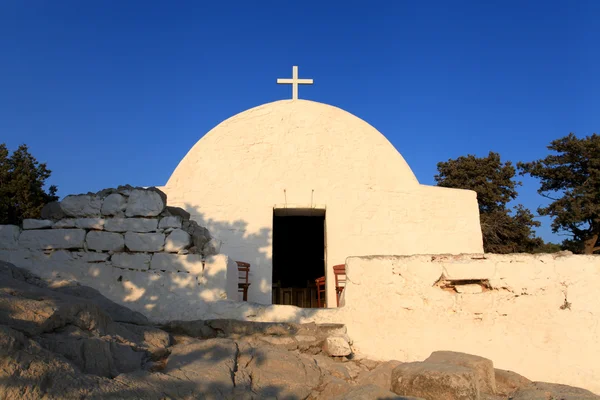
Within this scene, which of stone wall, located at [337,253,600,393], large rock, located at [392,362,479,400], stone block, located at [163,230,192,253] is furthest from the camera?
stone block, located at [163,230,192,253]

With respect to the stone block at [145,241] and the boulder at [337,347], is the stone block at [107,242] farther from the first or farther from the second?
the boulder at [337,347]

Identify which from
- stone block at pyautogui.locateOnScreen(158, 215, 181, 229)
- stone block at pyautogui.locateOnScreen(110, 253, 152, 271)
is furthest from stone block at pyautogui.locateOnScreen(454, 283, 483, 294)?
stone block at pyautogui.locateOnScreen(110, 253, 152, 271)

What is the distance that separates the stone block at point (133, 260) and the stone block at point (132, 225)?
0.93 ft

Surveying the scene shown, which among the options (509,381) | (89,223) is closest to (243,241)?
(89,223)

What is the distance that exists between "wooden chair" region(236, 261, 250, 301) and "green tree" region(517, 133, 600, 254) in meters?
15.2

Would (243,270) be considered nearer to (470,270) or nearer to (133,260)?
(133,260)

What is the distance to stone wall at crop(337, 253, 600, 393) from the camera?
4625 mm

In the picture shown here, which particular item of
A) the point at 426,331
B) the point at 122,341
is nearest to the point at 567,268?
the point at 426,331

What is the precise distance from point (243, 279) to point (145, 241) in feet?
9.42

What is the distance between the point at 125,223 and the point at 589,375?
16.7ft

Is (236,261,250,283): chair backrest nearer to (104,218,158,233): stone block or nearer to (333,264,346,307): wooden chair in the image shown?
(333,264,346,307): wooden chair

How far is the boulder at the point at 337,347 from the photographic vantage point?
4465mm

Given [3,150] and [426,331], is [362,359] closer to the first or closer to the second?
[426,331]

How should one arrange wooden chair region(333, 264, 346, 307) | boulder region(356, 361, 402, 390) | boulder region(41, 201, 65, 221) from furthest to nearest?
wooden chair region(333, 264, 346, 307) → boulder region(41, 201, 65, 221) → boulder region(356, 361, 402, 390)
